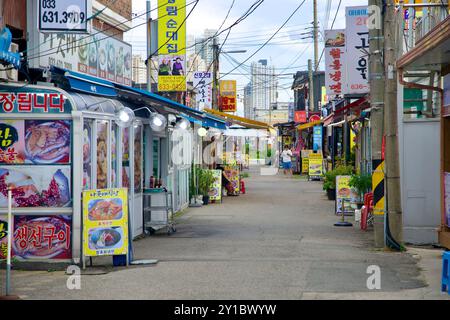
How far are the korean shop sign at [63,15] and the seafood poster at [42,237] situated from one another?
3772 millimetres

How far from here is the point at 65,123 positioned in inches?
463

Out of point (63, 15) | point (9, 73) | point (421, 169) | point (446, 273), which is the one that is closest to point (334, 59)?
point (421, 169)

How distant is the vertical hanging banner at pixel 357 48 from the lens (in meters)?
17.9

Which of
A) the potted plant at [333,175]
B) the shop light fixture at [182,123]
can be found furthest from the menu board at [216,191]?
the shop light fixture at [182,123]

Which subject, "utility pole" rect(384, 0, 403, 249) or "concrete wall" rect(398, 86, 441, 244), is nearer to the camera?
"utility pole" rect(384, 0, 403, 249)

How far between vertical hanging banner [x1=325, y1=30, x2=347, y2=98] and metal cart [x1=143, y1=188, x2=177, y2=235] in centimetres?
911

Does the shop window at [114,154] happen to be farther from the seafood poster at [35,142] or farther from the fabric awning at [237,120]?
the fabric awning at [237,120]

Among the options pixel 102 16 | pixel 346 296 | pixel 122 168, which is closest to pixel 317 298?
pixel 346 296

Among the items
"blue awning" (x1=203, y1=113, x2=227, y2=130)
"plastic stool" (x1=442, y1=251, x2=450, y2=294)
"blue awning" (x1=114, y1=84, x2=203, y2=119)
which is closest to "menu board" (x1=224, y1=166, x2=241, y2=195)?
"blue awning" (x1=203, y1=113, x2=227, y2=130)

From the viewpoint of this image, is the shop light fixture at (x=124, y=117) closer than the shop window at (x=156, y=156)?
Yes

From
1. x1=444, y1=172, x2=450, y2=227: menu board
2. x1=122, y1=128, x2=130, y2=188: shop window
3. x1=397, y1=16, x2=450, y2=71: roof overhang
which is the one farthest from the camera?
x1=122, y1=128, x2=130, y2=188: shop window

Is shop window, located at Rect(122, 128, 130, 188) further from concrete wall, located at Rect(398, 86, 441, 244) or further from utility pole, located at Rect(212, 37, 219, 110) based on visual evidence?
utility pole, located at Rect(212, 37, 219, 110)

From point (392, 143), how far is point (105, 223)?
5.45m

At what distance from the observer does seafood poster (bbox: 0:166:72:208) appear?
11.8m
